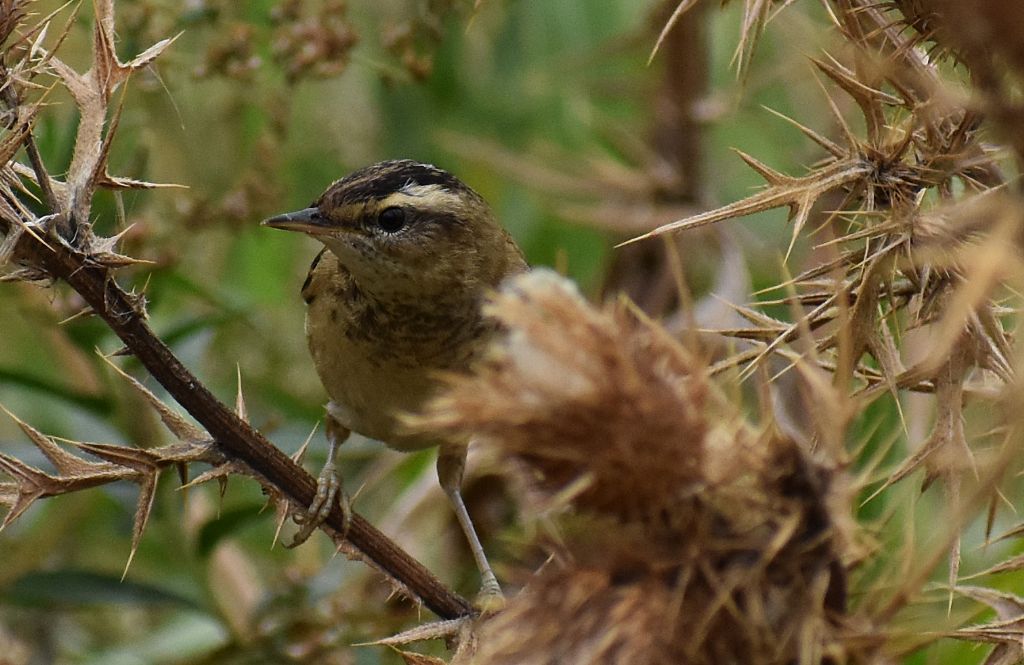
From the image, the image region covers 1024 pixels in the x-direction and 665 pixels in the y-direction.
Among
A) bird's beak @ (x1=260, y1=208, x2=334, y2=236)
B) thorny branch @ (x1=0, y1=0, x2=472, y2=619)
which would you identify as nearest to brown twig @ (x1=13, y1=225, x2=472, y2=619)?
thorny branch @ (x1=0, y1=0, x2=472, y2=619)

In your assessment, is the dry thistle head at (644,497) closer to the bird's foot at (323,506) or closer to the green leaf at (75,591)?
the bird's foot at (323,506)

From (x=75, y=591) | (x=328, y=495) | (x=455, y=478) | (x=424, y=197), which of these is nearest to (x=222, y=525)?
(x=75, y=591)

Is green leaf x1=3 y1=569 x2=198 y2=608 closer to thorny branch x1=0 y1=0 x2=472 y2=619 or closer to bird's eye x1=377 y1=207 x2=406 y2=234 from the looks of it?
bird's eye x1=377 y1=207 x2=406 y2=234

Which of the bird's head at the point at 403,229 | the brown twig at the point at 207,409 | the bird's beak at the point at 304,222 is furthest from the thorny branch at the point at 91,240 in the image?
the bird's head at the point at 403,229

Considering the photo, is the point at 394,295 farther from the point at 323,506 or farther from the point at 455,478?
the point at 323,506

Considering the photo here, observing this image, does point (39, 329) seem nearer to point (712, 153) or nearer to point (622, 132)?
point (622, 132)

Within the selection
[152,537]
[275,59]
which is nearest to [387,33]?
[275,59]
